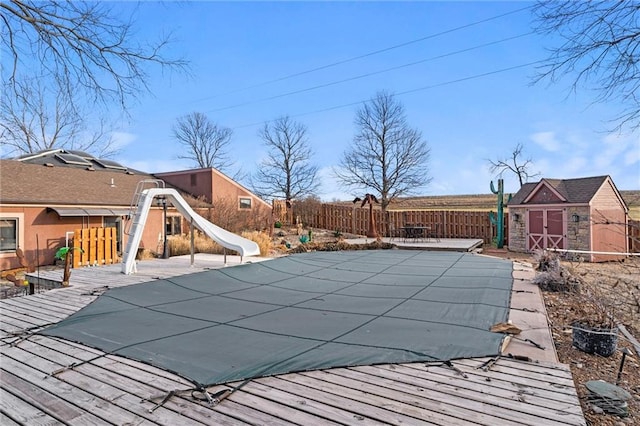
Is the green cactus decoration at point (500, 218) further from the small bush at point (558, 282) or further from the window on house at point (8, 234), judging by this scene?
the window on house at point (8, 234)

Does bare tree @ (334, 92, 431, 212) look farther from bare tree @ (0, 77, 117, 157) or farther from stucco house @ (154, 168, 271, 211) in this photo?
bare tree @ (0, 77, 117, 157)

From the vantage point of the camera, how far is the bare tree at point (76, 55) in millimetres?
4188

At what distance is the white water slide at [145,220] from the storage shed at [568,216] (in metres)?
11.9

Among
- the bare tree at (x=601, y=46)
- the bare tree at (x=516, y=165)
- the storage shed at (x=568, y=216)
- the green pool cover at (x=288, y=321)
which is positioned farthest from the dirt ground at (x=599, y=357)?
the bare tree at (x=516, y=165)

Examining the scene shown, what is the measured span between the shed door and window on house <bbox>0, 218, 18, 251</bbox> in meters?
18.8

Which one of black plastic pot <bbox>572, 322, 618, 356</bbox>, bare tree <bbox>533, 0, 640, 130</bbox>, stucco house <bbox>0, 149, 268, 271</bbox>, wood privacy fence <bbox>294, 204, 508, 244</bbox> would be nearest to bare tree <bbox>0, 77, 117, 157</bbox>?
stucco house <bbox>0, 149, 268, 271</bbox>

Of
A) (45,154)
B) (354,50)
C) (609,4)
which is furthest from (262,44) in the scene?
(45,154)

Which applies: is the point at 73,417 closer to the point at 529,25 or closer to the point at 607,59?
the point at 529,25

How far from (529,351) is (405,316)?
1409mm

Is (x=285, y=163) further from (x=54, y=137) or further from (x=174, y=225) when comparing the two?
(x=174, y=225)

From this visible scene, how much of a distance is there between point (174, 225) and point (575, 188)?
17.1m

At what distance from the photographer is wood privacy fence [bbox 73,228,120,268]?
8867mm

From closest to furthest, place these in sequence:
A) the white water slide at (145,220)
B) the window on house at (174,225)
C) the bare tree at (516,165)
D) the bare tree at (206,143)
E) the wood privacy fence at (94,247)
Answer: the white water slide at (145,220) < the wood privacy fence at (94,247) < the window on house at (174,225) < the bare tree at (516,165) < the bare tree at (206,143)

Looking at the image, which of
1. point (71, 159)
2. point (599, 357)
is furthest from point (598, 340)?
point (71, 159)
